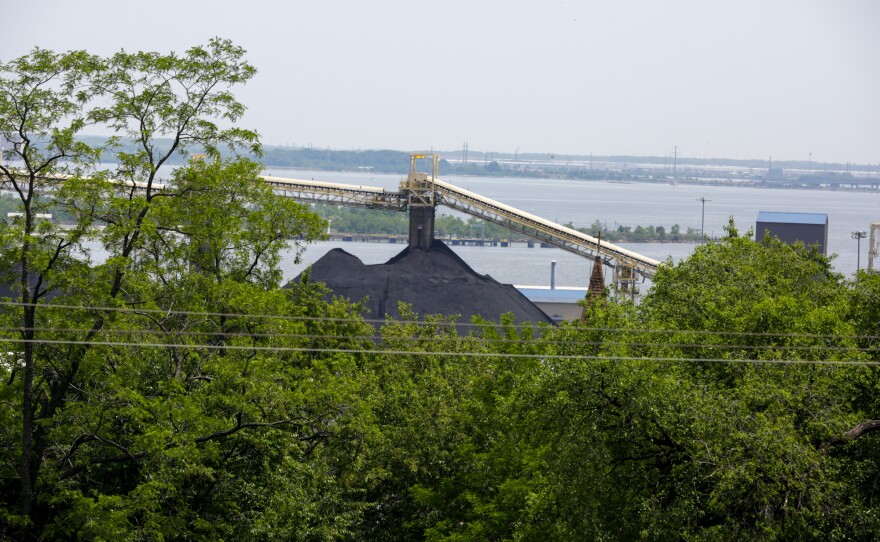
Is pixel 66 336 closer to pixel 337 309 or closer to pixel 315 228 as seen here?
pixel 315 228

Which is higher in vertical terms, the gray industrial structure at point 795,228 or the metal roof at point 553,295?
the gray industrial structure at point 795,228

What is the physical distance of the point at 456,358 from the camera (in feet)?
120

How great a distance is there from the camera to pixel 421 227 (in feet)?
226

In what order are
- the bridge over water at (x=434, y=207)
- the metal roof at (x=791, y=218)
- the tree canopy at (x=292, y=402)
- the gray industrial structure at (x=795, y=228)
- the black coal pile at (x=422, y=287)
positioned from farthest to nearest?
the metal roof at (x=791, y=218) → the gray industrial structure at (x=795, y=228) → the bridge over water at (x=434, y=207) → the black coal pile at (x=422, y=287) → the tree canopy at (x=292, y=402)

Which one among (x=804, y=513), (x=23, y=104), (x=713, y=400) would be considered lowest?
(x=804, y=513)

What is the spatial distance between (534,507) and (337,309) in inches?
559

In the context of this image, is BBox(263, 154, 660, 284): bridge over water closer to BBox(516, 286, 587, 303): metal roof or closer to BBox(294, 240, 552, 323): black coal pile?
BBox(294, 240, 552, 323): black coal pile

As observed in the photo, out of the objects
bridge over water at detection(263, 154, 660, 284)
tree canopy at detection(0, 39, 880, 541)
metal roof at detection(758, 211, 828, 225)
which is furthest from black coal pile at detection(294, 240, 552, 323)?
tree canopy at detection(0, 39, 880, 541)

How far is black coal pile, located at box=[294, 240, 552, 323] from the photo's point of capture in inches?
2379

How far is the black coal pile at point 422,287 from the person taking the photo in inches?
2379

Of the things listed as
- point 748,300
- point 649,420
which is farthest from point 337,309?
point 649,420

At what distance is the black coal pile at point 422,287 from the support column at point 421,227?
78.9 inches

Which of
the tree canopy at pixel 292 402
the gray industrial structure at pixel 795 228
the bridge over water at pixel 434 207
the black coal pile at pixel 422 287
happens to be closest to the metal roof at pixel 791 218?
the gray industrial structure at pixel 795 228

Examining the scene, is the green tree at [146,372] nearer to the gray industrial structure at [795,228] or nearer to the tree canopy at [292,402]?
the tree canopy at [292,402]
